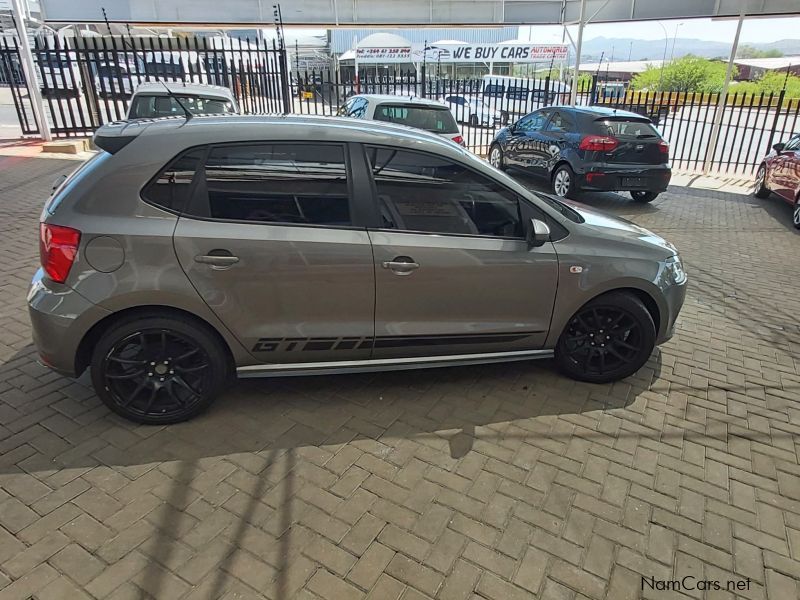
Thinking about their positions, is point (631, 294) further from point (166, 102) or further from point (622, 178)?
point (166, 102)

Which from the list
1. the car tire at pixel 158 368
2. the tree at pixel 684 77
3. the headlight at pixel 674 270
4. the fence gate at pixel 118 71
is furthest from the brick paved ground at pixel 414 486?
the tree at pixel 684 77

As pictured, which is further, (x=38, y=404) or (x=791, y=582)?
(x=38, y=404)

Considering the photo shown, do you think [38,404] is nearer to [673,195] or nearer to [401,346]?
[401,346]

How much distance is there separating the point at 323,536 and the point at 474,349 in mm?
1526

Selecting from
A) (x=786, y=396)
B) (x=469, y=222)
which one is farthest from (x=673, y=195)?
(x=469, y=222)

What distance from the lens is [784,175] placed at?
906 centimetres

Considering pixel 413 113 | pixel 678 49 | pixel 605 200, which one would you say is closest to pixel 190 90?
→ pixel 413 113

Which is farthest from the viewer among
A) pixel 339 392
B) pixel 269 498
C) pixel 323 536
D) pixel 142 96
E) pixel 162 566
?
pixel 142 96

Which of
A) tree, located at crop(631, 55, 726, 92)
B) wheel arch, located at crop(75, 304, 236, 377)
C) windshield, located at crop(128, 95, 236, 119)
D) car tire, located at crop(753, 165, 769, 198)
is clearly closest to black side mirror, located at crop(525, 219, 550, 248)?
wheel arch, located at crop(75, 304, 236, 377)

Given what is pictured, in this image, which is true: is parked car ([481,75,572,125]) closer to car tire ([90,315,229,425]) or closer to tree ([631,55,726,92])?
car tire ([90,315,229,425])

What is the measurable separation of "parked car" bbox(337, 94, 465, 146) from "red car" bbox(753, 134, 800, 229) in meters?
5.36

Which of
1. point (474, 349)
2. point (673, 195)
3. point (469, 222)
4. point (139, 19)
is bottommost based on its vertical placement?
point (673, 195)

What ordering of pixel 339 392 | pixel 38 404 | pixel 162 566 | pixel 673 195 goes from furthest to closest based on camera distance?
pixel 673 195, pixel 339 392, pixel 38 404, pixel 162 566

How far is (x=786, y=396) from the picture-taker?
3.75 metres
